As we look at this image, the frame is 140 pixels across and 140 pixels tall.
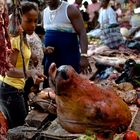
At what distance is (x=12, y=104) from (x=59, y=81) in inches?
56.1

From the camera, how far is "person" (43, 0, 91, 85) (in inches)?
225

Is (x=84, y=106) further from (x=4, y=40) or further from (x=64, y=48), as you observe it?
(x=64, y=48)

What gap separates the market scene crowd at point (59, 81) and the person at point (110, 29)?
7.18 ft

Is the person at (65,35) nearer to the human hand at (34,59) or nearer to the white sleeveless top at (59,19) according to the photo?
the white sleeveless top at (59,19)

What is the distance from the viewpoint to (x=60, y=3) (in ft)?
19.0

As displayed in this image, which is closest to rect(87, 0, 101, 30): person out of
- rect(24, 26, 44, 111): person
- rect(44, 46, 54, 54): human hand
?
rect(44, 46, 54, 54): human hand

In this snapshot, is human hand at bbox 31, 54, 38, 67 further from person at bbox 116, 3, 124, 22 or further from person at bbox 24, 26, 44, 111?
person at bbox 116, 3, 124, 22

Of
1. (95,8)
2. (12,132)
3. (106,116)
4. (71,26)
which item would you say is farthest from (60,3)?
(95,8)

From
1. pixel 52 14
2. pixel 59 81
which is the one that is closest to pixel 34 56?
pixel 52 14

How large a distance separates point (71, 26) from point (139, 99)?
137 centimetres

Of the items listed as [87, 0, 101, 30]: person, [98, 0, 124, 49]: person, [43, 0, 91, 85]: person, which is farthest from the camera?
[87, 0, 101, 30]: person

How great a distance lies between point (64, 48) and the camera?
19.7 feet

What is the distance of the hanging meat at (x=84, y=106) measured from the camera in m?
3.48

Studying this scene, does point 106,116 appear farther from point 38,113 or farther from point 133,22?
point 133,22
